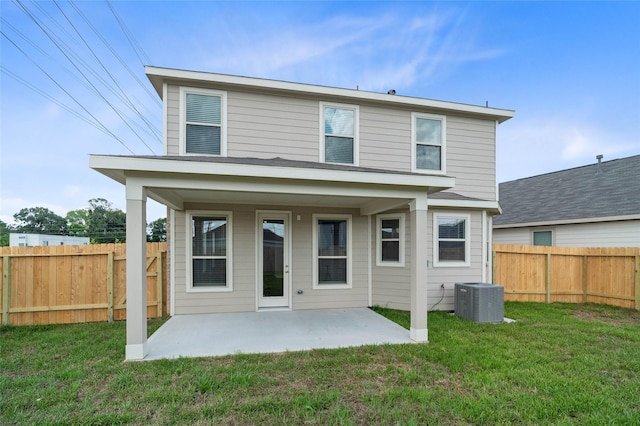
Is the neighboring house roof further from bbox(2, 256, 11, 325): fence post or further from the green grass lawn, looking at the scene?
bbox(2, 256, 11, 325): fence post

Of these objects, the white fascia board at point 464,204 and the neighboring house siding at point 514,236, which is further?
the neighboring house siding at point 514,236

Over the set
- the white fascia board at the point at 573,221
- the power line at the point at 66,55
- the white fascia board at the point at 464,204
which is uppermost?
the power line at the point at 66,55

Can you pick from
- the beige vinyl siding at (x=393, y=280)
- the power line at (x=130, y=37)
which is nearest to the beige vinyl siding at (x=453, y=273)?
the beige vinyl siding at (x=393, y=280)

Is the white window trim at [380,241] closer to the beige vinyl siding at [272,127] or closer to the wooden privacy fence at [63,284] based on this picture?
the beige vinyl siding at [272,127]

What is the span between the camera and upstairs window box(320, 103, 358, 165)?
657 centimetres

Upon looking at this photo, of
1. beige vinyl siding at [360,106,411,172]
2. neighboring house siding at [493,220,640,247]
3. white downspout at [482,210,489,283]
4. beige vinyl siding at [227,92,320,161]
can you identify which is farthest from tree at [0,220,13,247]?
neighboring house siding at [493,220,640,247]

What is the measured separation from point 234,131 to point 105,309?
173 inches

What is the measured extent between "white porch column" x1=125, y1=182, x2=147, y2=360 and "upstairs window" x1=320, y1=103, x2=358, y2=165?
388 cm

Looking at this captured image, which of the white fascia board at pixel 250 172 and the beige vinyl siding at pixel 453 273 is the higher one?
the white fascia board at pixel 250 172

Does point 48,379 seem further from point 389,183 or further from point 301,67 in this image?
point 301,67

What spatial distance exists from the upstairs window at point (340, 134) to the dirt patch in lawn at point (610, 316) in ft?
20.2

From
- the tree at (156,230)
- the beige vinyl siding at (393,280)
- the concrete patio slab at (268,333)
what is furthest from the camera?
the tree at (156,230)

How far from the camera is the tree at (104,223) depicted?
30.1 m

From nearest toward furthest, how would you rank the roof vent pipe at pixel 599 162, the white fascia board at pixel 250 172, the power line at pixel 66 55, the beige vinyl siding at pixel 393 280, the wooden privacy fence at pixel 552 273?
the white fascia board at pixel 250 172 < the power line at pixel 66 55 < the beige vinyl siding at pixel 393 280 < the wooden privacy fence at pixel 552 273 < the roof vent pipe at pixel 599 162
